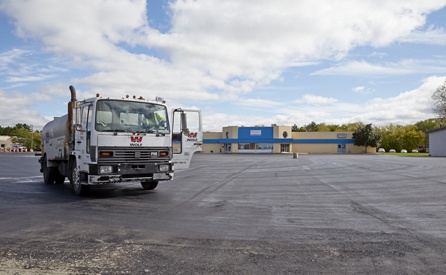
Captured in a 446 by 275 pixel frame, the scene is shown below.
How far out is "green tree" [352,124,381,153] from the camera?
303 feet

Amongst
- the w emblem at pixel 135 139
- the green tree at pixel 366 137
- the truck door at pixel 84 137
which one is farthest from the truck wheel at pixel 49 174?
the green tree at pixel 366 137

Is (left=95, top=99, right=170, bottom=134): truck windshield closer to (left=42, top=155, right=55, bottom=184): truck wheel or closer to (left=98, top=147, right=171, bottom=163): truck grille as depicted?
(left=98, top=147, right=171, bottom=163): truck grille

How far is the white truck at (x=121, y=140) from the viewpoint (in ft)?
36.0

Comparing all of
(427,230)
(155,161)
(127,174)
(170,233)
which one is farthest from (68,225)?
(427,230)

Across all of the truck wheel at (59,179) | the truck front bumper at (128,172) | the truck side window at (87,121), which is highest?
the truck side window at (87,121)

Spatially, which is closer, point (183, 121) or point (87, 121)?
point (87, 121)

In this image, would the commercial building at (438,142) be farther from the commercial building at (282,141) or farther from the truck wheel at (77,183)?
the truck wheel at (77,183)

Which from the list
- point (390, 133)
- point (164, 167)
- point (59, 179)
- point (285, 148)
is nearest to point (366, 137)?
point (285, 148)

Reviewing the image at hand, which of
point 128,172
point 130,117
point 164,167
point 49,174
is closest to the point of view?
point 128,172

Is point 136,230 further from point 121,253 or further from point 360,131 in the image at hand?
point 360,131

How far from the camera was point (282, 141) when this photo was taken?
94.9 metres

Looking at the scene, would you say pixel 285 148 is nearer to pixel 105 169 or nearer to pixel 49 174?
pixel 49 174

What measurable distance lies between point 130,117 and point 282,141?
85.1m

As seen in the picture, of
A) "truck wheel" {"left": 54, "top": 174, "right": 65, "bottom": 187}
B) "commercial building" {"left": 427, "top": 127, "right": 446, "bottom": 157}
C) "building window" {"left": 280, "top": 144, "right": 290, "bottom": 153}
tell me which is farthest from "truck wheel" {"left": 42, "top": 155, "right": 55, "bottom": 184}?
"building window" {"left": 280, "top": 144, "right": 290, "bottom": 153}
